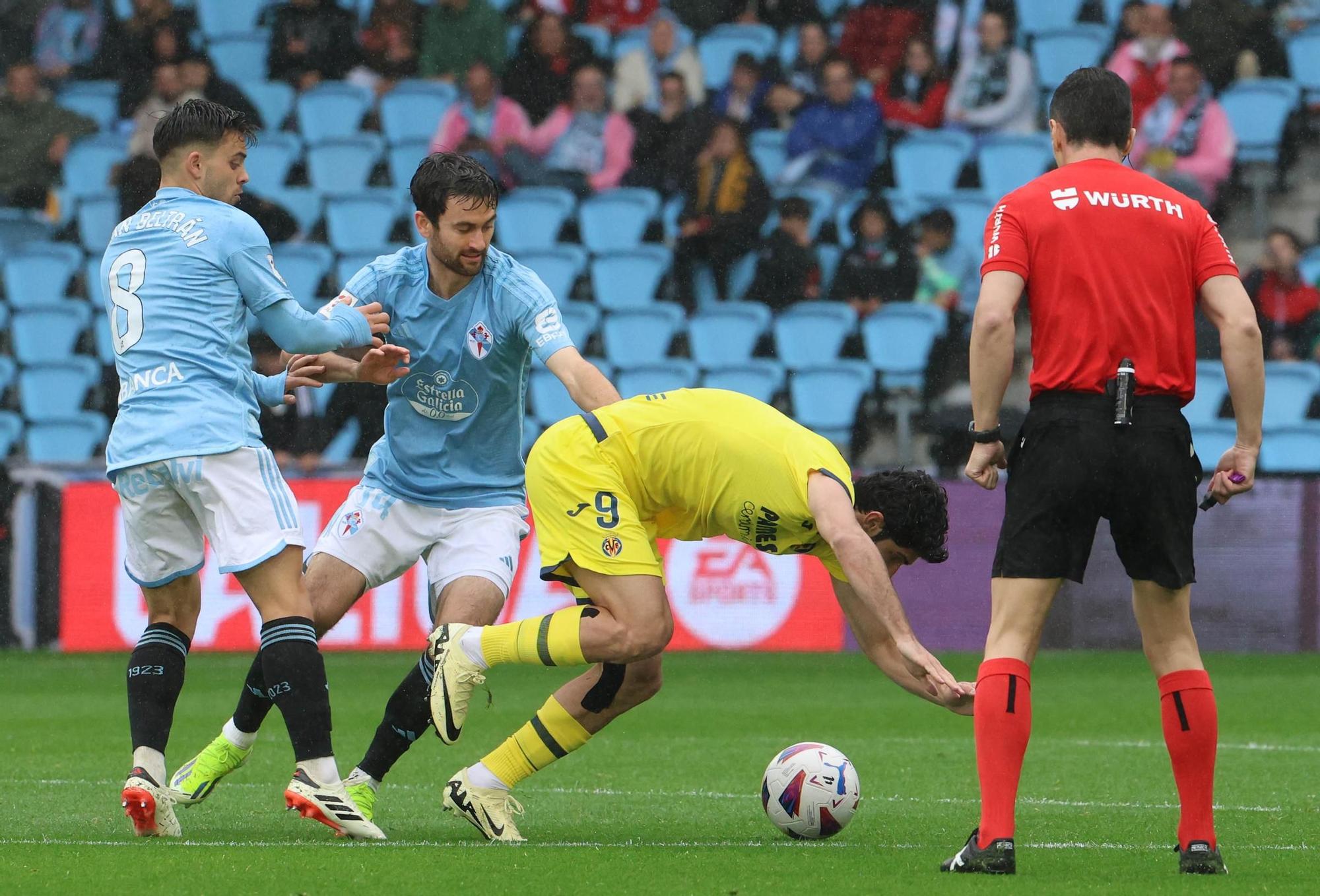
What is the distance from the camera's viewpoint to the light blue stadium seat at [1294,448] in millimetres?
14500

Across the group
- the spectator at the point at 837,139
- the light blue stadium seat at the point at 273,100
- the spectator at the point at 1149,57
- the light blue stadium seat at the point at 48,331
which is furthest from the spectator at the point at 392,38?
the spectator at the point at 1149,57

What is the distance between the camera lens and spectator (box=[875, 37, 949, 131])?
16938 millimetres

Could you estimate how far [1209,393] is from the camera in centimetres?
1480

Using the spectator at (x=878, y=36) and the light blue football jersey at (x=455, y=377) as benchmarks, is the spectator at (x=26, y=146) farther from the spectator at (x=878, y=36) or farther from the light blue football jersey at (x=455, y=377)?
the light blue football jersey at (x=455, y=377)

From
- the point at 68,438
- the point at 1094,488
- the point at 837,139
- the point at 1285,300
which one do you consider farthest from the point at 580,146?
the point at 1094,488

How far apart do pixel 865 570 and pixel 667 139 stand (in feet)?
38.5

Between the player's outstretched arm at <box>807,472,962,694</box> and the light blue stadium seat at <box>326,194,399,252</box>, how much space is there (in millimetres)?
11626

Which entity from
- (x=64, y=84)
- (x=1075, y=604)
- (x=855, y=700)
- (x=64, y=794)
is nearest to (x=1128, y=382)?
(x=64, y=794)

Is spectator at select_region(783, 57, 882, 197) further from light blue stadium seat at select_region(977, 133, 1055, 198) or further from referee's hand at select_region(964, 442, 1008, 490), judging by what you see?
referee's hand at select_region(964, 442, 1008, 490)

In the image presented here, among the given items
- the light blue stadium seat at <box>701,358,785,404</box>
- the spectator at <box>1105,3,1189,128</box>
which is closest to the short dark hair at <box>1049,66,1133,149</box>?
the light blue stadium seat at <box>701,358,785,404</box>

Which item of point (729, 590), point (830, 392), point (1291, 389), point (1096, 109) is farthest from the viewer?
point (830, 392)

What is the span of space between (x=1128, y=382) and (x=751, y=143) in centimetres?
1246

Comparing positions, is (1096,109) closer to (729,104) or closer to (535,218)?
(535,218)

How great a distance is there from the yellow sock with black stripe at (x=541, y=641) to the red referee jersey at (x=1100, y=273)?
1.63 meters
